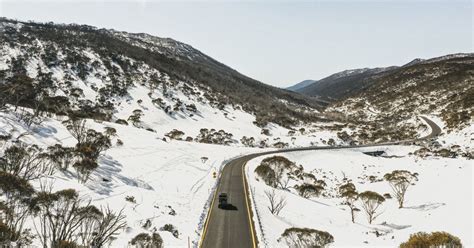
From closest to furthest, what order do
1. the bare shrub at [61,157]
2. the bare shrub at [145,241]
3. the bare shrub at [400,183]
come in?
the bare shrub at [145,241], the bare shrub at [61,157], the bare shrub at [400,183]

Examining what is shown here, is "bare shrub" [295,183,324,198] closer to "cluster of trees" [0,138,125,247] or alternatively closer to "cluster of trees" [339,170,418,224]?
"cluster of trees" [339,170,418,224]

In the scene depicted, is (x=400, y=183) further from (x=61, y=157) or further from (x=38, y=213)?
(x=61, y=157)

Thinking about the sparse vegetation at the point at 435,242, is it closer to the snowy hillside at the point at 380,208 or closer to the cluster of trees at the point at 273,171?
the snowy hillside at the point at 380,208

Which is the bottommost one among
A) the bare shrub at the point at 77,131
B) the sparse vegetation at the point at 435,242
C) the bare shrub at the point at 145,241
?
the bare shrub at the point at 145,241

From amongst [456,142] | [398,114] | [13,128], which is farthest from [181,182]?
[398,114]

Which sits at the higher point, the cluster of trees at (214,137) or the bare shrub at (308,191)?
the cluster of trees at (214,137)

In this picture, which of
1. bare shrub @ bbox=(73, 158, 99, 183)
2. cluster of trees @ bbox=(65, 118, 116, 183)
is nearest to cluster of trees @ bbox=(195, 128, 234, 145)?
cluster of trees @ bbox=(65, 118, 116, 183)

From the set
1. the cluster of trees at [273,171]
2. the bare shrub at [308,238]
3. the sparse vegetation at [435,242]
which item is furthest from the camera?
the cluster of trees at [273,171]

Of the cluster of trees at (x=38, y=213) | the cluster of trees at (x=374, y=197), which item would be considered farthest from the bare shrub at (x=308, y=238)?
the cluster of trees at (x=374, y=197)

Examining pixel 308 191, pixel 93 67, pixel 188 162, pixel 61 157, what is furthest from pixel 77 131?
pixel 93 67

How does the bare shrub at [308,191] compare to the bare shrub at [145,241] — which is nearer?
the bare shrub at [145,241]

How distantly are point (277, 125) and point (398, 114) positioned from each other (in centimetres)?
6318

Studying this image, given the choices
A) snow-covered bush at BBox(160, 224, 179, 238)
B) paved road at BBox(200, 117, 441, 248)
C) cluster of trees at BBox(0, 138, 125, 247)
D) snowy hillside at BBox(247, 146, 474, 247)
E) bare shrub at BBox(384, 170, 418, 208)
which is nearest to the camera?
cluster of trees at BBox(0, 138, 125, 247)

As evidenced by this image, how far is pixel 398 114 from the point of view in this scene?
13862cm
